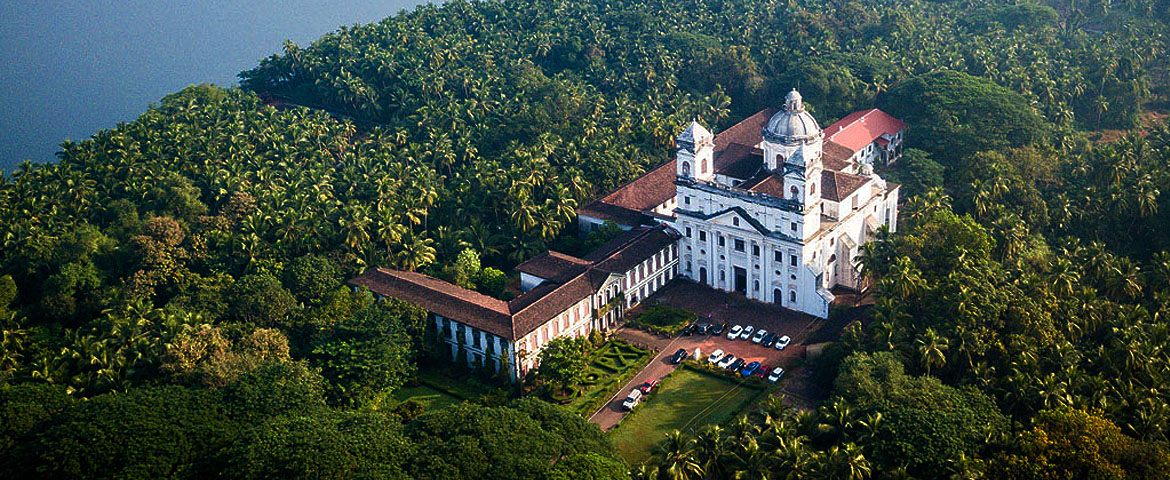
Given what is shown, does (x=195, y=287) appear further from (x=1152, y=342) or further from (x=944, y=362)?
(x=1152, y=342)

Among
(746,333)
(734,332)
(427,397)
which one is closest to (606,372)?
(734,332)

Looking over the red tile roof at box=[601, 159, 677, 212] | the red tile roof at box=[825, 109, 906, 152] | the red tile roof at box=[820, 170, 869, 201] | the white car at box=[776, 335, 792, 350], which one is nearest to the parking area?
the white car at box=[776, 335, 792, 350]

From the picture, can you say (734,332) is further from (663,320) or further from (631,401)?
(631,401)

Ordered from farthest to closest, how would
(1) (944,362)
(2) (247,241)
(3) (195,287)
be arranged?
(2) (247,241) < (3) (195,287) < (1) (944,362)

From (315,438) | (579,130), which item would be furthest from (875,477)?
(579,130)

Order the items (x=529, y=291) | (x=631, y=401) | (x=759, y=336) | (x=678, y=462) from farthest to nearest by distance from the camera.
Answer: (x=529, y=291) → (x=759, y=336) → (x=631, y=401) → (x=678, y=462)

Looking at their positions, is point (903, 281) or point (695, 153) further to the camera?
point (695, 153)
